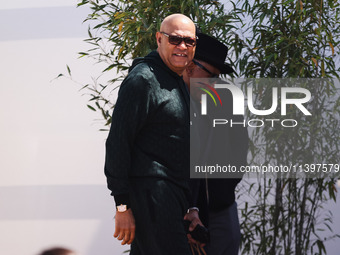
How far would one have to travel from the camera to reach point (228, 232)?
302 centimetres

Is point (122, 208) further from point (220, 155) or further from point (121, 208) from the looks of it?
point (220, 155)

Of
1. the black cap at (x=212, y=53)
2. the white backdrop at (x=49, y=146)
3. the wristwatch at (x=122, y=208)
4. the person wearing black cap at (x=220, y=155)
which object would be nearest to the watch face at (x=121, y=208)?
the wristwatch at (x=122, y=208)

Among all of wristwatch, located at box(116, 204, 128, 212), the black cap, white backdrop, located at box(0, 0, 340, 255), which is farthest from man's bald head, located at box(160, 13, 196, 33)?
white backdrop, located at box(0, 0, 340, 255)

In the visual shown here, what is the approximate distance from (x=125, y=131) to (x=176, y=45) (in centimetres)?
38

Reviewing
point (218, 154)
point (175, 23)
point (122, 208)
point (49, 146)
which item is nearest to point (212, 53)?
point (218, 154)

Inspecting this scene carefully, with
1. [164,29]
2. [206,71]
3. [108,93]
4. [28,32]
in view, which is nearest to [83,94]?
[108,93]

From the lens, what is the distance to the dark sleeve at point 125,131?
7.38 ft

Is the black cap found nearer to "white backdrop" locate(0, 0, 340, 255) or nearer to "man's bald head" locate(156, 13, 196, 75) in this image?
"man's bald head" locate(156, 13, 196, 75)

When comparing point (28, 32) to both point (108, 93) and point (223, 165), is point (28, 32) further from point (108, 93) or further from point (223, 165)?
point (223, 165)

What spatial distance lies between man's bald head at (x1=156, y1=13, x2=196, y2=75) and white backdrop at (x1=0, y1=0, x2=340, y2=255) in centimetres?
283

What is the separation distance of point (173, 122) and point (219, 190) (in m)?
0.70

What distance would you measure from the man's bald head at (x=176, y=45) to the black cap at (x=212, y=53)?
0.54m

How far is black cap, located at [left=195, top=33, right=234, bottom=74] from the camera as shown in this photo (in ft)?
9.80

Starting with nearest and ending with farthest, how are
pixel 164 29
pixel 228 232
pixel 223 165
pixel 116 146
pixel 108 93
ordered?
1. pixel 116 146
2. pixel 164 29
3. pixel 223 165
4. pixel 228 232
5. pixel 108 93
